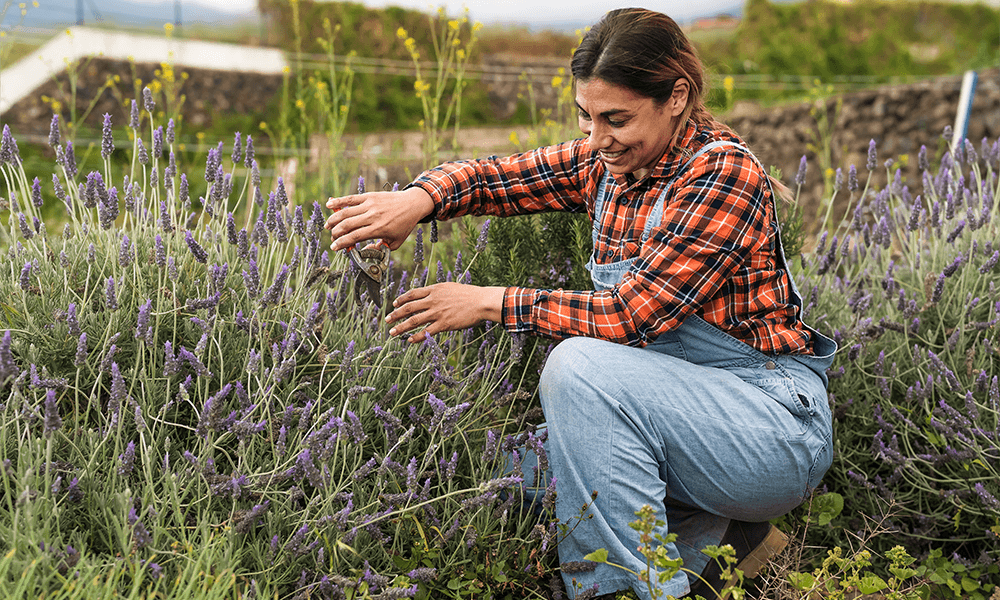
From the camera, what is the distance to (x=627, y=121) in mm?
1825

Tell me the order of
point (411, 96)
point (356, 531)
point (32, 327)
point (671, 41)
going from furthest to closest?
point (411, 96) < point (671, 41) < point (32, 327) < point (356, 531)

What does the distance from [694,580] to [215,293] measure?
4.53 ft

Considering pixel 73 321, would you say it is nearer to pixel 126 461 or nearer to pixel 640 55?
pixel 126 461

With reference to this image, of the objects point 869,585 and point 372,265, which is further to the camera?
point 372,265

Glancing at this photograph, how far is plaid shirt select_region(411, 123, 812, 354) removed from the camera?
5.72 ft

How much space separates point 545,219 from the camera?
8.56ft

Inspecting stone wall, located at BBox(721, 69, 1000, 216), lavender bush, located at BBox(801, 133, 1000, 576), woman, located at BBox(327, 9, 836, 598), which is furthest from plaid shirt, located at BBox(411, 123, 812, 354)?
stone wall, located at BBox(721, 69, 1000, 216)

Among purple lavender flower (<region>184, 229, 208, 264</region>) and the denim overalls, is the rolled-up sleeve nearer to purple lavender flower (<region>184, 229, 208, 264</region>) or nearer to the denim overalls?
the denim overalls

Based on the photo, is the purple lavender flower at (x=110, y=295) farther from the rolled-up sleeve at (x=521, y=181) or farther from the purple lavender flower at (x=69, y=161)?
the rolled-up sleeve at (x=521, y=181)

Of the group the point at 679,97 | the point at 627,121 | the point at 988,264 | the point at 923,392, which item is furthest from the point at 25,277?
the point at 988,264

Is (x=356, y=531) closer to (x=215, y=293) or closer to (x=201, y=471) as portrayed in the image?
(x=201, y=471)

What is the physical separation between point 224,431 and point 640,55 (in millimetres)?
1306

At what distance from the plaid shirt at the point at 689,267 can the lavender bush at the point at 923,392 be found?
1.54 ft

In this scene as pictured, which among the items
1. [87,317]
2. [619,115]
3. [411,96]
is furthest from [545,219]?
[411,96]
